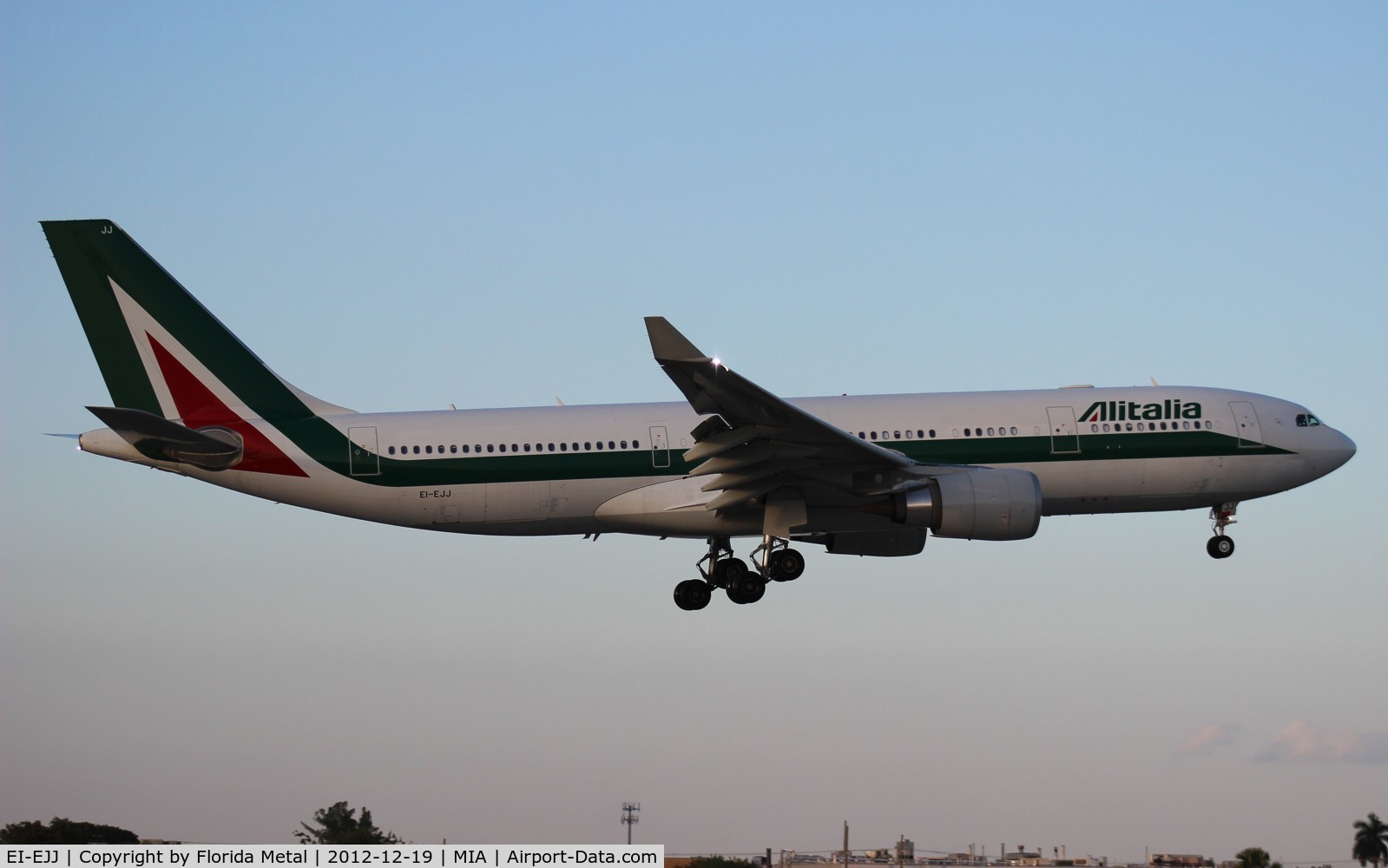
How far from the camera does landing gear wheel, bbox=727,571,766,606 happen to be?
43188 millimetres

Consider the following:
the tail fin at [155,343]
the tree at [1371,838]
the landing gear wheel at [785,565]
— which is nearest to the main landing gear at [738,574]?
the landing gear wheel at [785,565]

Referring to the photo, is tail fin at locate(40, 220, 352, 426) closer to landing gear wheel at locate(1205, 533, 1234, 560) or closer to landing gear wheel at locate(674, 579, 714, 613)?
landing gear wheel at locate(674, 579, 714, 613)

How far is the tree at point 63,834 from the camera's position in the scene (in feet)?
143

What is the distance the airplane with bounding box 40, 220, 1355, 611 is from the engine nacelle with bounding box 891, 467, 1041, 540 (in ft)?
0.15

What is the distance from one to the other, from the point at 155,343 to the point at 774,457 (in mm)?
16023

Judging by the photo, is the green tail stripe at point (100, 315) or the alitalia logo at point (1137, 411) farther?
the alitalia logo at point (1137, 411)

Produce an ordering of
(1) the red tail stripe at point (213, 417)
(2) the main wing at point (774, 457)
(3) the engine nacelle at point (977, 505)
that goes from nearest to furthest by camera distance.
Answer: (2) the main wing at point (774, 457), (3) the engine nacelle at point (977, 505), (1) the red tail stripe at point (213, 417)

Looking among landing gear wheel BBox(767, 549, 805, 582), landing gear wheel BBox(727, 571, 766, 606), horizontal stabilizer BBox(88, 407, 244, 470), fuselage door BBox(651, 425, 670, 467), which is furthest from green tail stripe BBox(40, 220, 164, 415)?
landing gear wheel BBox(767, 549, 805, 582)

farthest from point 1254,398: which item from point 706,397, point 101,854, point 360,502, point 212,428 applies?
point 101,854

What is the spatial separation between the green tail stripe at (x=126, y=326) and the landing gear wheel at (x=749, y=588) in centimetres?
1170

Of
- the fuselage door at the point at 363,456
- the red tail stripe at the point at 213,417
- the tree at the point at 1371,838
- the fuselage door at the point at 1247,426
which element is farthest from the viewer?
the tree at the point at 1371,838

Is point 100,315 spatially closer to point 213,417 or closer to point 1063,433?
point 213,417

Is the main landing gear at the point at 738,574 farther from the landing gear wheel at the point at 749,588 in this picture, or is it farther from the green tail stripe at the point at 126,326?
the green tail stripe at the point at 126,326

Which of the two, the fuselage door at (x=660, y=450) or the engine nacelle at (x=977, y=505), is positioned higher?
the fuselage door at (x=660, y=450)
